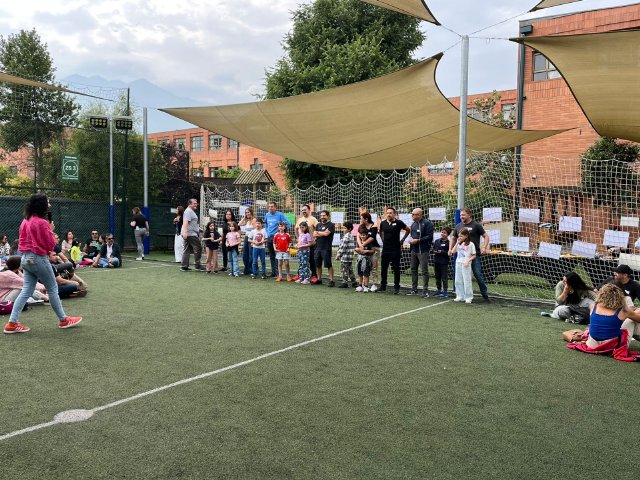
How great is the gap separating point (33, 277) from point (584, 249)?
28.5 ft

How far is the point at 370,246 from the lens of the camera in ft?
35.0

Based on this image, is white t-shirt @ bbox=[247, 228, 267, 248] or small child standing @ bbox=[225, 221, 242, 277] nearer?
white t-shirt @ bbox=[247, 228, 267, 248]

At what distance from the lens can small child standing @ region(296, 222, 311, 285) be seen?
11711 mm

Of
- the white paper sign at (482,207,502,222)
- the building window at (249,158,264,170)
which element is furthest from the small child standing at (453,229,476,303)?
the building window at (249,158,264,170)

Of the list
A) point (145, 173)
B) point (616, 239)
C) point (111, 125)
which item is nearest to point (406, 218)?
point (616, 239)

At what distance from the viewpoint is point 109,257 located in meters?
14.4

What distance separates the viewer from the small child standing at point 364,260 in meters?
10.5

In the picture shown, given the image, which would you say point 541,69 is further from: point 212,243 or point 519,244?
point 212,243

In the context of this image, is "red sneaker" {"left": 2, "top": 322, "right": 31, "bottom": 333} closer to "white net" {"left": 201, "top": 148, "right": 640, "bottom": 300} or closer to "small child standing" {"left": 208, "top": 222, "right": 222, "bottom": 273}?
"small child standing" {"left": 208, "top": 222, "right": 222, "bottom": 273}

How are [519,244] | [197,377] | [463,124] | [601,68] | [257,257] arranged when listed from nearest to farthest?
[197,377], [601,68], [463,124], [519,244], [257,257]

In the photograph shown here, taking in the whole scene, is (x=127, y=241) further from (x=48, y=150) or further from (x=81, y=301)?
(x=81, y=301)

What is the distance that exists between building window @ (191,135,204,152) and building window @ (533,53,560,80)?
4711 centimetres

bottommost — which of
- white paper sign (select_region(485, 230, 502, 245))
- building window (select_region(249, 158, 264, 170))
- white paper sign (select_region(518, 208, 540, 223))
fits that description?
white paper sign (select_region(485, 230, 502, 245))

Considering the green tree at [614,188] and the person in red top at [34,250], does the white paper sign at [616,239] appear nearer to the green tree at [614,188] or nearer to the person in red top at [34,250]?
the green tree at [614,188]
